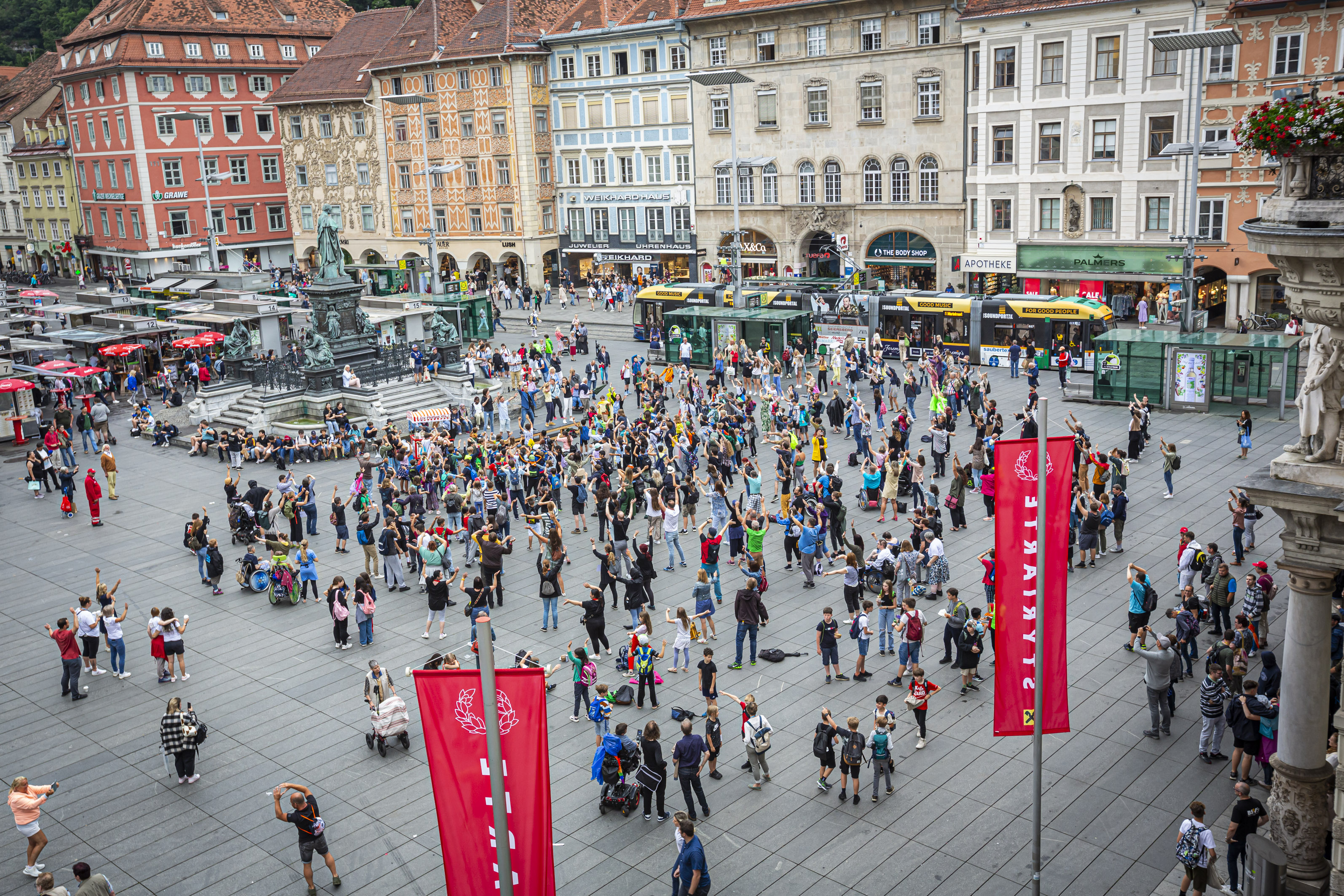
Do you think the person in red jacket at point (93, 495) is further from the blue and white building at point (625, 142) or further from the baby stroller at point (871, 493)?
the blue and white building at point (625, 142)

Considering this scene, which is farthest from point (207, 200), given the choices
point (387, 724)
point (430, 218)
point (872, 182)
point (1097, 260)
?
point (387, 724)

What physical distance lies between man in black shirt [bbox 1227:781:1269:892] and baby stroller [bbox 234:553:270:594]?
1824 cm

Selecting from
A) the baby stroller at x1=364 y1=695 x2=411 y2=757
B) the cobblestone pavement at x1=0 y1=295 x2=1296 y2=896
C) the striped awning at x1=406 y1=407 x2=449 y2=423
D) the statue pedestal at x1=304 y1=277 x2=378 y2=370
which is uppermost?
the statue pedestal at x1=304 y1=277 x2=378 y2=370

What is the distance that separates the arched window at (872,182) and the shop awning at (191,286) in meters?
35.8

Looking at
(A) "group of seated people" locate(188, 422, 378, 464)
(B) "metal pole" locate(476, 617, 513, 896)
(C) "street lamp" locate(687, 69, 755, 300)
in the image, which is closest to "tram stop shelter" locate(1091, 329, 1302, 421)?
(C) "street lamp" locate(687, 69, 755, 300)

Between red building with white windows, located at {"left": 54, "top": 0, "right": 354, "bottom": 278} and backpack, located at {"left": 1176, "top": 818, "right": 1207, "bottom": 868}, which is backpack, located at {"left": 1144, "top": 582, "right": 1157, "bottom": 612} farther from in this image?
red building with white windows, located at {"left": 54, "top": 0, "right": 354, "bottom": 278}

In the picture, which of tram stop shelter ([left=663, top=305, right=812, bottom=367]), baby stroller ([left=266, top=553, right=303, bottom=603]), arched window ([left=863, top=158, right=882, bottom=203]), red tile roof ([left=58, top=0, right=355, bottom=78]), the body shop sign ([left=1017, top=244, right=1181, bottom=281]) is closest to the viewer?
baby stroller ([left=266, top=553, right=303, bottom=603])

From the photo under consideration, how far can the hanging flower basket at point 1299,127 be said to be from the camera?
37.2ft

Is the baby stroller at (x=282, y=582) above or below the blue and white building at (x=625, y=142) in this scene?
below

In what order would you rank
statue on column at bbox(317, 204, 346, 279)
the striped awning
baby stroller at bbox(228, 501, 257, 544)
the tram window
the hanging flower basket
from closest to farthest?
the hanging flower basket → baby stroller at bbox(228, 501, 257, 544) → the striped awning → statue on column at bbox(317, 204, 346, 279) → the tram window

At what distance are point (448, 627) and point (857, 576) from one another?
7.81 meters

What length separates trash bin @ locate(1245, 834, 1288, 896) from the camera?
38.2 feet

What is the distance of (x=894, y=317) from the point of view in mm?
44312

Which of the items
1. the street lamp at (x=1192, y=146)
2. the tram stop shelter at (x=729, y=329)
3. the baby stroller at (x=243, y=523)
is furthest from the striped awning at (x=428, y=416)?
the street lamp at (x=1192, y=146)
